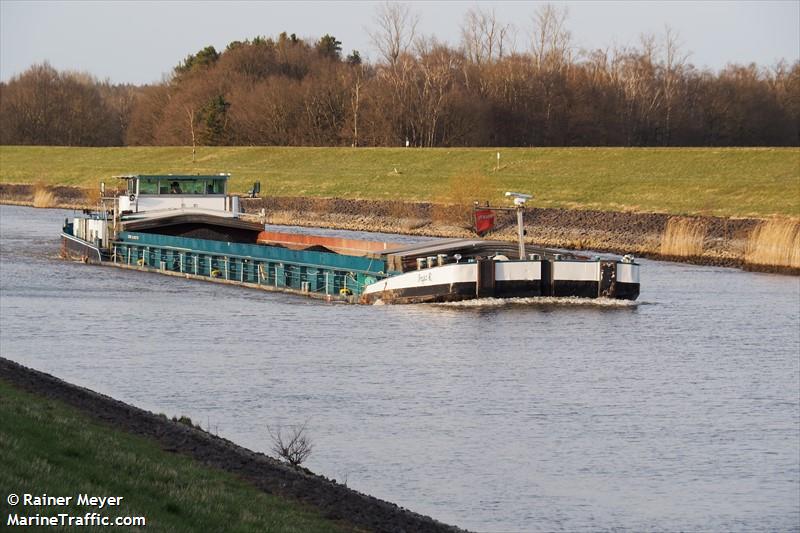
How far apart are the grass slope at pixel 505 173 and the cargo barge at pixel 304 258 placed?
69.8 feet

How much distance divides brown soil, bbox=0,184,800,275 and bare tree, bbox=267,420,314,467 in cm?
3399

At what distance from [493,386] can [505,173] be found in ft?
201

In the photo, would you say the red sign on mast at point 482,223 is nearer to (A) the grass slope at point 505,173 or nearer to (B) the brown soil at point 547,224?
(B) the brown soil at point 547,224

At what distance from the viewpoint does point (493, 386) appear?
26.4 m

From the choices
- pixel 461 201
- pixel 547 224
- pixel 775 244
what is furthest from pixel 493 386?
pixel 461 201

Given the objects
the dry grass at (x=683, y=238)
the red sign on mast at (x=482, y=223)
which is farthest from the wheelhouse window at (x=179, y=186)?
the dry grass at (x=683, y=238)

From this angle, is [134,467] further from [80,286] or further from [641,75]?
[641,75]

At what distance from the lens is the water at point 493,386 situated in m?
18.4

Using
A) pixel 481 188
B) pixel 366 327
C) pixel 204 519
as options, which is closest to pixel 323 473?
pixel 204 519

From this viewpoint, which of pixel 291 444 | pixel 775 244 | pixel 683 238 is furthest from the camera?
pixel 683 238

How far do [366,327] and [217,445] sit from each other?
56.3ft

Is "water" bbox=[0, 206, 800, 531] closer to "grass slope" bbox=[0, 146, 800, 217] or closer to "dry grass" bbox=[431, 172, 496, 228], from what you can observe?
"grass slope" bbox=[0, 146, 800, 217]

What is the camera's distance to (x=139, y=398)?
23.8 metres

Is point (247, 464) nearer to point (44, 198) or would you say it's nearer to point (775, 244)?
point (775, 244)
